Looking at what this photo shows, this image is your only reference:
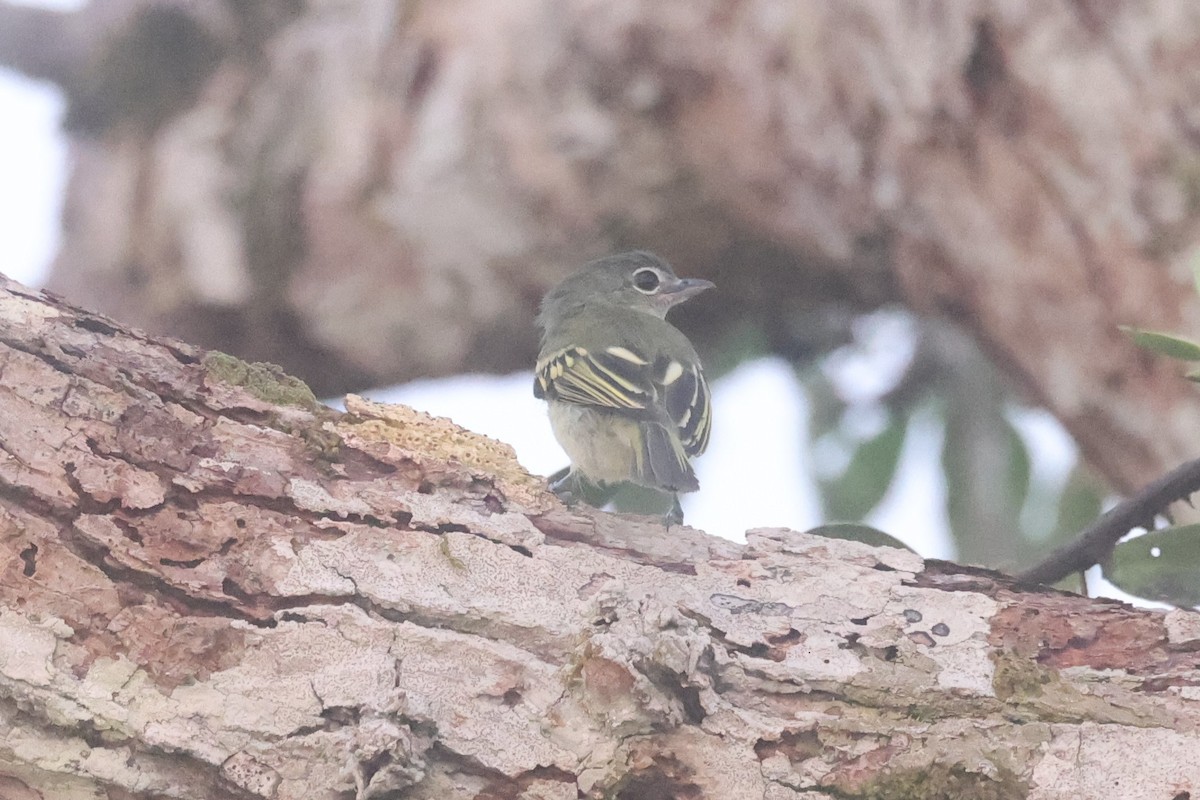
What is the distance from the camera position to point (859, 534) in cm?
302

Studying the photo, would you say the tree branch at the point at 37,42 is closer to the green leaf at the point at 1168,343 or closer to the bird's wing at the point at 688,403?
the bird's wing at the point at 688,403

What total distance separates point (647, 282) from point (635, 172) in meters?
0.95

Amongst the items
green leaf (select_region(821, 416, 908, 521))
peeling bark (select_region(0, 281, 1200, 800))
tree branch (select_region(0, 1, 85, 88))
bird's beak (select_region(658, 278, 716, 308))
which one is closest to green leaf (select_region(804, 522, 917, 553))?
peeling bark (select_region(0, 281, 1200, 800))

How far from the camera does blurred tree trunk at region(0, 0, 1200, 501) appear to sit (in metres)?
4.56

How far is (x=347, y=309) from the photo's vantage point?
6.95 metres

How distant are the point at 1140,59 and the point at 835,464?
3.19 meters

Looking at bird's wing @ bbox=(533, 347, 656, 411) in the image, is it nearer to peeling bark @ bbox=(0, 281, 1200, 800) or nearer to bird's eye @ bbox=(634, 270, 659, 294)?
bird's eye @ bbox=(634, 270, 659, 294)

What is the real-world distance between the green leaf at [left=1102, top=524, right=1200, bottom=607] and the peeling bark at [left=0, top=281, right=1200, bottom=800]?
13.9 inches

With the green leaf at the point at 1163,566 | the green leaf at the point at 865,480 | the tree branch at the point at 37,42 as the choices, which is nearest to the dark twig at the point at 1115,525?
the green leaf at the point at 1163,566

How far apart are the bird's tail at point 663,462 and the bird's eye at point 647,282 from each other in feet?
5.47

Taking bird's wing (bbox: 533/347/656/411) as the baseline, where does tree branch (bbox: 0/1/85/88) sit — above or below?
above

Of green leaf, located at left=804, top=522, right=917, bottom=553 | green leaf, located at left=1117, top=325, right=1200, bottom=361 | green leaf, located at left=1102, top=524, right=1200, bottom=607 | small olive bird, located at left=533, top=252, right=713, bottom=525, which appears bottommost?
green leaf, located at left=1102, top=524, right=1200, bottom=607

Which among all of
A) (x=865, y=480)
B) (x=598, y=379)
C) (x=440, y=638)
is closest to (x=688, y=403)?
(x=598, y=379)

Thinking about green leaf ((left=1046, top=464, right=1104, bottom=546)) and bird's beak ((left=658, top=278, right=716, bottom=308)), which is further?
green leaf ((left=1046, top=464, right=1104, bottom=546))
